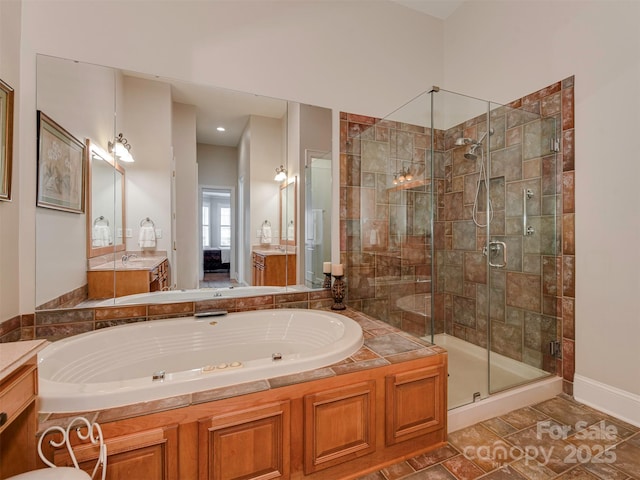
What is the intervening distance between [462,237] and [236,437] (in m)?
2.35

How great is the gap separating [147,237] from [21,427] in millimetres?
1273

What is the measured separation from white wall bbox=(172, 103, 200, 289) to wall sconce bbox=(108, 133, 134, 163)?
0.93 feet

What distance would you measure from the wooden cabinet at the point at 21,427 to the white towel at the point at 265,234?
1.56m

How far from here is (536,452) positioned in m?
1.62

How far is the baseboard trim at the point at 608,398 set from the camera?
183cm

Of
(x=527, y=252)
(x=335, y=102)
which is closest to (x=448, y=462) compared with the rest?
(x=527, y=252)

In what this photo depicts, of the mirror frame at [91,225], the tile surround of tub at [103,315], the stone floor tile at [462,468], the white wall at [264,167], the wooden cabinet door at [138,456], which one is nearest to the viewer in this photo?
the wooden cabinet door at [138,456]

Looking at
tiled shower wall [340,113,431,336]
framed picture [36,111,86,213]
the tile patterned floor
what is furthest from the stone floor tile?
framed picture [36,111,86,213]

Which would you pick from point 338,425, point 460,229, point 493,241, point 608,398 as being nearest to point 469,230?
point 460,229

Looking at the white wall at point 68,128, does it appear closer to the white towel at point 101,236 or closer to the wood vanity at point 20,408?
the white towel at point 101,236

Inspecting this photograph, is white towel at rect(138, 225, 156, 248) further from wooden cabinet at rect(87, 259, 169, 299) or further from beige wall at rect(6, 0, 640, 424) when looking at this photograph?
beige wall at rect(6, 0, 640, 424)

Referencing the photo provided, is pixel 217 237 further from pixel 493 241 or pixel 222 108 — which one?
pixel 493 241

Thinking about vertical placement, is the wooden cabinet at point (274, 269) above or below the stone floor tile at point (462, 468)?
above

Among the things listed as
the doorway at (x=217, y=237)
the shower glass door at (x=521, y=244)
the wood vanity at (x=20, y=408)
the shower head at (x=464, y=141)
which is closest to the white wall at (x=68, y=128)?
the doorway at (x=217, y=237)
